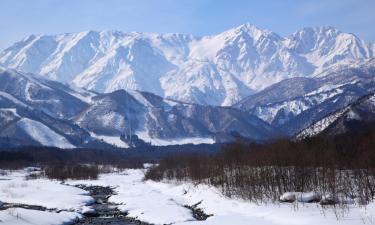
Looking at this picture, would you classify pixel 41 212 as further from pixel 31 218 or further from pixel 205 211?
pixel 205 211

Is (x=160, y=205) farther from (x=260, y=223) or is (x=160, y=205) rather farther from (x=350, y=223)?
(x=350, y=223)

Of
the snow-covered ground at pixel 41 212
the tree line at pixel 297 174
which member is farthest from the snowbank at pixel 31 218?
the tree line at pixel 297 174

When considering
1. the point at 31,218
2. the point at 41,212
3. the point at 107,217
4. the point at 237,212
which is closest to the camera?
the point at 31,218

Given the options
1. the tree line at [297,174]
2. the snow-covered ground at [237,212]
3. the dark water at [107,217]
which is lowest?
the dark water at [107,217]

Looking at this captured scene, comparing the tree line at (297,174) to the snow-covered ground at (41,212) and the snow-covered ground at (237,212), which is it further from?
the snow-covered ground at (41,212)

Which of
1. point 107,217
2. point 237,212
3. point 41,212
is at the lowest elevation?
point 107,217

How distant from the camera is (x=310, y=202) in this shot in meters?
58.6

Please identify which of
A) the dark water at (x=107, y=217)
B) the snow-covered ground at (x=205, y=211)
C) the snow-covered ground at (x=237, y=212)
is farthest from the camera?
the dark water at (x=107, y=217)

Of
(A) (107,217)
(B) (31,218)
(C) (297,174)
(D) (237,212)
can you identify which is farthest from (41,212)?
→ (C) (297,174)

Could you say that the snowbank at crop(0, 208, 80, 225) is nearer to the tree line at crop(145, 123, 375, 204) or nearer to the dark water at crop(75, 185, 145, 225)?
the dark water at crop(75, 185, 145, 225)

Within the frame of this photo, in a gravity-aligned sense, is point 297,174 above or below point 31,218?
above

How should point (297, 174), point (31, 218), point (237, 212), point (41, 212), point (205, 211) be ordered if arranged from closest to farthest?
1. point (31, 218)
2. point (237, 212)
3. point (41, 212)
4. point (205, 211)
5. point (297, 174)

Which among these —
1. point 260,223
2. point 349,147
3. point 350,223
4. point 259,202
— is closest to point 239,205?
point 259,202

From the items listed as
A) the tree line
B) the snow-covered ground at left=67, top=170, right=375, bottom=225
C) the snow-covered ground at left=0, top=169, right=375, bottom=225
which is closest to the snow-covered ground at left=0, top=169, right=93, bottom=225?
the snow-covered ground at left=0, top=169, right=375, bottom=225
